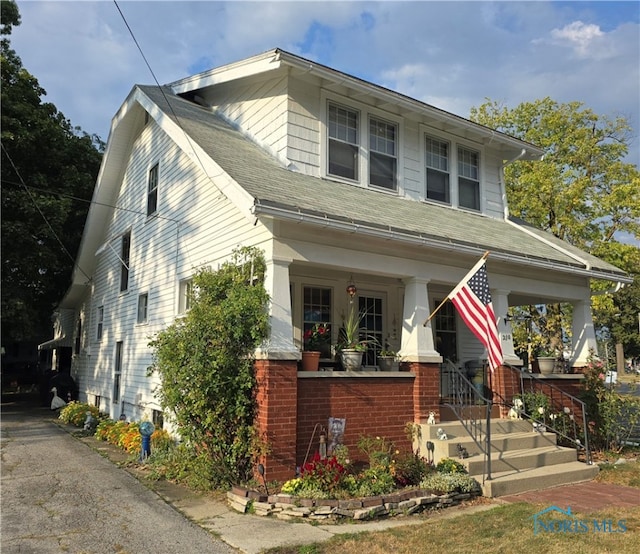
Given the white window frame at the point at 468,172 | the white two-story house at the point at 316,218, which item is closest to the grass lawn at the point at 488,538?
the white two-story house at the point at 316,218

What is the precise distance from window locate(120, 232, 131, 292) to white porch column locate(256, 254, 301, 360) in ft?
27.3

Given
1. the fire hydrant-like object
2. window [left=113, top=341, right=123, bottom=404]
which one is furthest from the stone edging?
window [left=113, top=341, right=123, bottom=404]

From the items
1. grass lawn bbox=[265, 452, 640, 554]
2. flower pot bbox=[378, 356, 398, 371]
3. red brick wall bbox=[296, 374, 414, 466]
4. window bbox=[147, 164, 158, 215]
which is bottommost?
grass lawn bbox=[265, 452, 640, 554]

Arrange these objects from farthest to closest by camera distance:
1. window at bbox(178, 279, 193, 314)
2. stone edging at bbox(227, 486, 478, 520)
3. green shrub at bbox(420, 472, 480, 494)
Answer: window at bbox(178, 279, 193, 314), green shrub at bbox(420, 472, 480, 494), stone edging at bbox(227, 486, 478, 520)

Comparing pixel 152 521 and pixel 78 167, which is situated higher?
pixel 78 167

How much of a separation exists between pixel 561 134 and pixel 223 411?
67.6 feet

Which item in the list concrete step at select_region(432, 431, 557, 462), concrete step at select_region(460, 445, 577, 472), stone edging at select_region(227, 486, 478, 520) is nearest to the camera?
stone edging at select_region(227, 486, 478, 520)

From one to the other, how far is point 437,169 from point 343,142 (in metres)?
2.65

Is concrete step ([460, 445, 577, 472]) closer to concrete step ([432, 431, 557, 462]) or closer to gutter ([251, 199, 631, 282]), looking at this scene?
concrete step ([432, 431, 557, 462])

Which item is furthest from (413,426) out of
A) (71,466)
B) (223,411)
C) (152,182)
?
(152,182)

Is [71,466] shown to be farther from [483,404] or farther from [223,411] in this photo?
[483,404]

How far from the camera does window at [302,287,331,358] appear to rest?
1043 centimetres

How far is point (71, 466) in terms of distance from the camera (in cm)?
901

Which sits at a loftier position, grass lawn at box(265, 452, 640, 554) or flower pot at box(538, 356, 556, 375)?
flower pot at box(538, 356, 556, 375)
